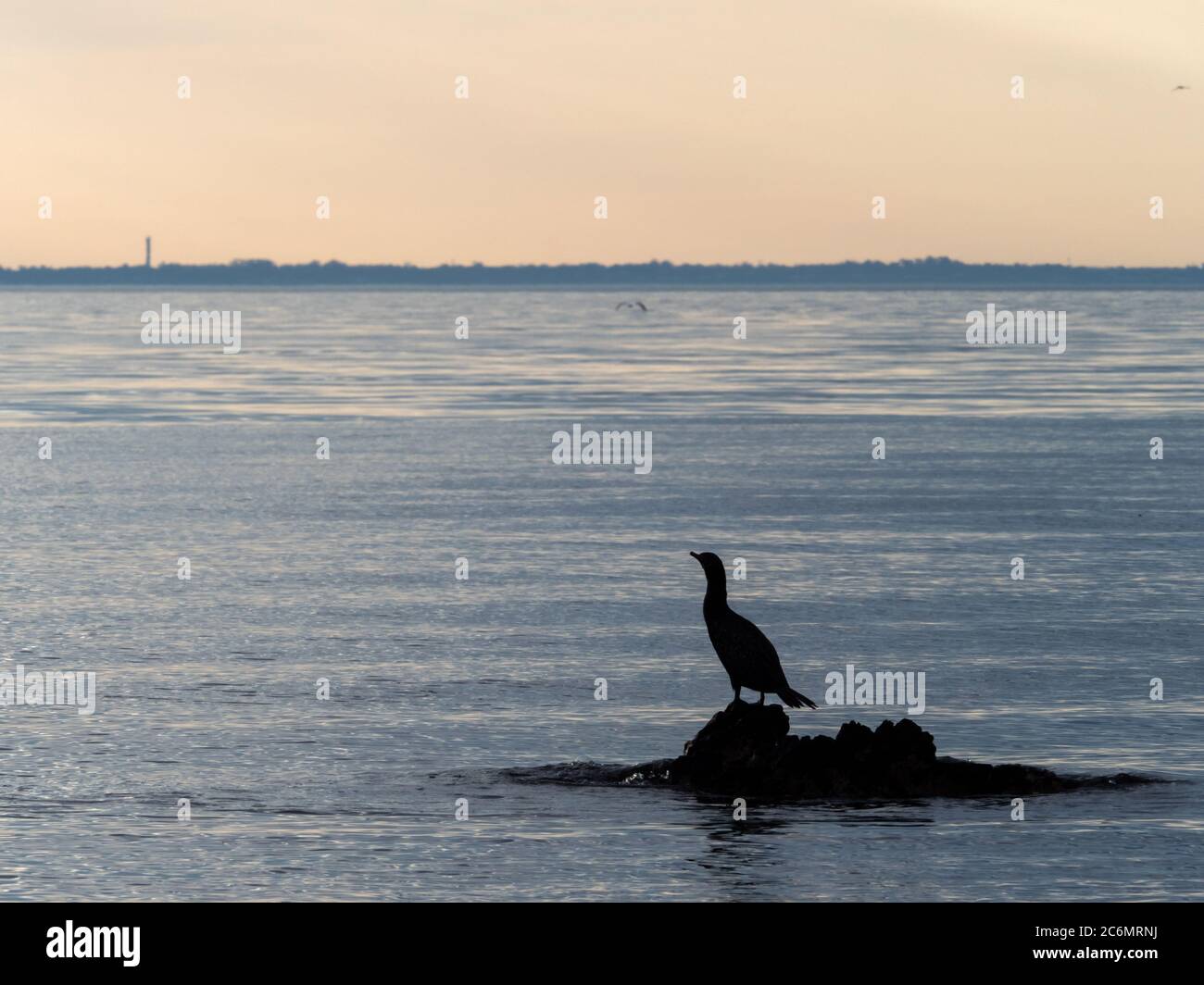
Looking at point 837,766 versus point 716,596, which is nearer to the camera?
point 837,766

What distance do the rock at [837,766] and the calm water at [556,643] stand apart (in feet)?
1.37

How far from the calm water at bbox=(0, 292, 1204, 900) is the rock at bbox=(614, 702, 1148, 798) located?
42cm

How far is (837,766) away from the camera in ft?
68.5

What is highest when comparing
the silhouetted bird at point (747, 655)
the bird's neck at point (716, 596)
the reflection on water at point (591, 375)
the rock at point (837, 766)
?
the reflection on water at point (591, 375)

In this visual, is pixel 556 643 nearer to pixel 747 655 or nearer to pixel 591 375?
pixel 747 655

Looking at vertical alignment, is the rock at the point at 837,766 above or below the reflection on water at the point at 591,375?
below

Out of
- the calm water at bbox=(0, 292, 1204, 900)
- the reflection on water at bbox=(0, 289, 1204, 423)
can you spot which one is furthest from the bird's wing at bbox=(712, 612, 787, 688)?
the reflection on water at bbox=(0, 289, 1204, 423)

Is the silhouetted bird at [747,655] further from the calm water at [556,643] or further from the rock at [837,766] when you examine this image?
the calm water at [556,643]

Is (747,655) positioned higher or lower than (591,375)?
lower

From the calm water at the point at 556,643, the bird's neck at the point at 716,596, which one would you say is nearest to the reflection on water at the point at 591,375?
the calm water at the point at 556,643

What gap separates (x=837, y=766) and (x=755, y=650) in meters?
1.41

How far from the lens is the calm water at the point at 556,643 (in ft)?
61.2

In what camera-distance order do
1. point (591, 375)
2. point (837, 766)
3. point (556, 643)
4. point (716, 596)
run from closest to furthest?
point (837, 766)
point (716, 596)
point (556, 643)
point (591, 375)

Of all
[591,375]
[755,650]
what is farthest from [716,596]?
[591,375]
